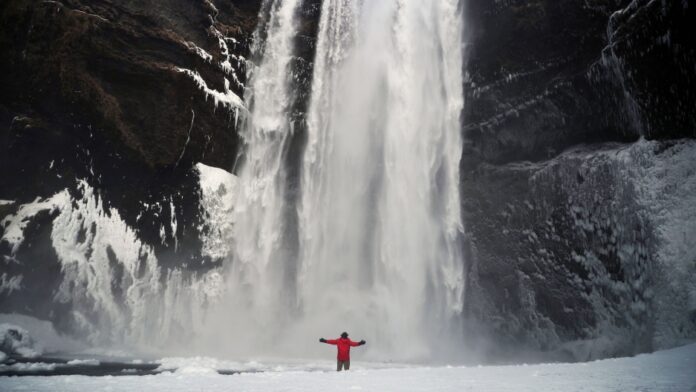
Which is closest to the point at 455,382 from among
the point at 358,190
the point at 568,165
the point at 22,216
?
the point at 568,165

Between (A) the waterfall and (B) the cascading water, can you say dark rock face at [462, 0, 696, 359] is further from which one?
(B) the cascading water

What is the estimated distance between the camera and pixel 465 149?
18.1 m

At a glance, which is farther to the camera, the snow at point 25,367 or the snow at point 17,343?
the snow at point 17,343

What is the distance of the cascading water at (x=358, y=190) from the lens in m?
18.0

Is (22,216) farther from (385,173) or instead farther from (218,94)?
(385,173)

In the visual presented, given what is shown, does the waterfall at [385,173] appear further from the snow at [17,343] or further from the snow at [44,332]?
the snow at [17,343]

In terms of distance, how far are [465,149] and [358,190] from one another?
15.6 feet

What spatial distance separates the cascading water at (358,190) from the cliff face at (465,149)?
0.77 metres

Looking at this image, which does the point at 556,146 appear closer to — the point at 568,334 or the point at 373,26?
the point at 568,334

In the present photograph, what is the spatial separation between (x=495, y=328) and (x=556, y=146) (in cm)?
671

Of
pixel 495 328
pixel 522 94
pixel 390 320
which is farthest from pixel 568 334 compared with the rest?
pixel 522 94

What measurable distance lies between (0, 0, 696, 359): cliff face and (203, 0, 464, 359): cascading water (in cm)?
77

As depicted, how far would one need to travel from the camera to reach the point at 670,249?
12.6m

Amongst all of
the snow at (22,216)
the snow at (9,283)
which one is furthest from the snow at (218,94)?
the snow at (9,283)
